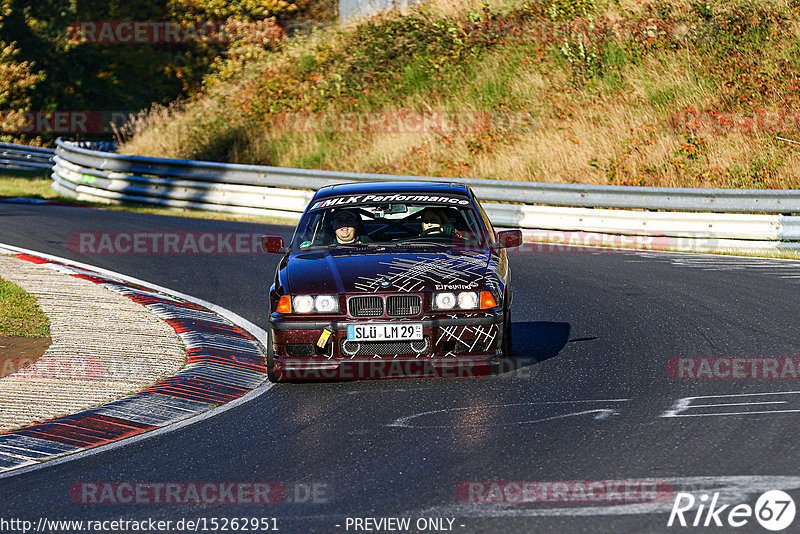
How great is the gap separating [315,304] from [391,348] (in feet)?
2.14

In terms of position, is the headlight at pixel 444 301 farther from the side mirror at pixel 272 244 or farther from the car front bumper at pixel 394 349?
the side mirror at pixel 272 244

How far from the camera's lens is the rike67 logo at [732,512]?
4934 millimetres

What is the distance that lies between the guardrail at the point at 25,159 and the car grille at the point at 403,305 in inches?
1115

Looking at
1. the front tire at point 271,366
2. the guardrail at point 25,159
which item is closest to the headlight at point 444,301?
the front tire at point 271,366

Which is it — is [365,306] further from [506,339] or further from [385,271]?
[506,339]

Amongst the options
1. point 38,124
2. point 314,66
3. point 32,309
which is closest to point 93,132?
point 38,124

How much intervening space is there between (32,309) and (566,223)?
375 inches

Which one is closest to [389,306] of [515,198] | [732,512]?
[732,512]

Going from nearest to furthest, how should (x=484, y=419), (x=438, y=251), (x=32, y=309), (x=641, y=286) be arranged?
1. (x=484, y=419)
2. (x=438, y=251)
3. (x=32, y=309)
4. (x=641, y=286)

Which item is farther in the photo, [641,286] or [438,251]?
[641,286]

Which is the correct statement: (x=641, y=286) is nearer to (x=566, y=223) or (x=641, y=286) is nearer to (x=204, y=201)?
(x=566, y=223)

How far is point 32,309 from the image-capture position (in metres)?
11.0

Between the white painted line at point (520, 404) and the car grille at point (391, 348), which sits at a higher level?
the car grille at point (391, 348)

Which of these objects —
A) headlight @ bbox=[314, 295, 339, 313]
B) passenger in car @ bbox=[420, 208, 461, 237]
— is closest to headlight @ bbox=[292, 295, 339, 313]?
headlight @ bbox=[314, 295, 339, 313]
